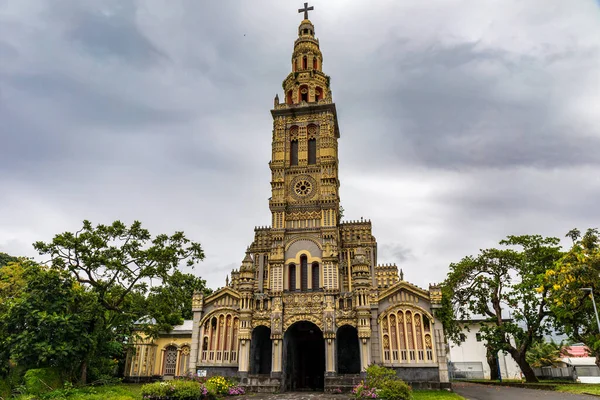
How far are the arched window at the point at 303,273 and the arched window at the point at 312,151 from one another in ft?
33.1

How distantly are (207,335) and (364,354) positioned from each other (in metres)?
13.2

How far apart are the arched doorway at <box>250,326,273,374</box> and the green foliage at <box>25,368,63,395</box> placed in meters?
13.3

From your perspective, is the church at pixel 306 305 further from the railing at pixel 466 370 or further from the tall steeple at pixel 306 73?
the railing at pixel 466 370

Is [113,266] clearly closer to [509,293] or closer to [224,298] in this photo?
[224,298]

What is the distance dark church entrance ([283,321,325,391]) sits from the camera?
34.2 meters

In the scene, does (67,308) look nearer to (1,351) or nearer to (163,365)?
(1,351)

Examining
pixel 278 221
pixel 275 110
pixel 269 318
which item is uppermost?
pixel 275 110

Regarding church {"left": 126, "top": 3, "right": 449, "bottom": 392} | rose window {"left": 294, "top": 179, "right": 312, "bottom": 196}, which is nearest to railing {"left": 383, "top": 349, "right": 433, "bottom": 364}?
church {"left": 126, "top": 3, "right": 449, "bottom": 392}

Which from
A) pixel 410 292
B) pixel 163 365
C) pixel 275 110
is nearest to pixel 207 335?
pixel 163 365

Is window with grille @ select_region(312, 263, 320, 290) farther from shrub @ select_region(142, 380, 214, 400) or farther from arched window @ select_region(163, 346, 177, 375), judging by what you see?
arched window @ select_region(163, 346, 177, 375)

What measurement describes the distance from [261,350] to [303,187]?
14.9 m

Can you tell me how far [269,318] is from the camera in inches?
1345

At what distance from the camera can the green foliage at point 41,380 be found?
2528cm

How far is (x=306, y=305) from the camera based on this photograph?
3400 cm
